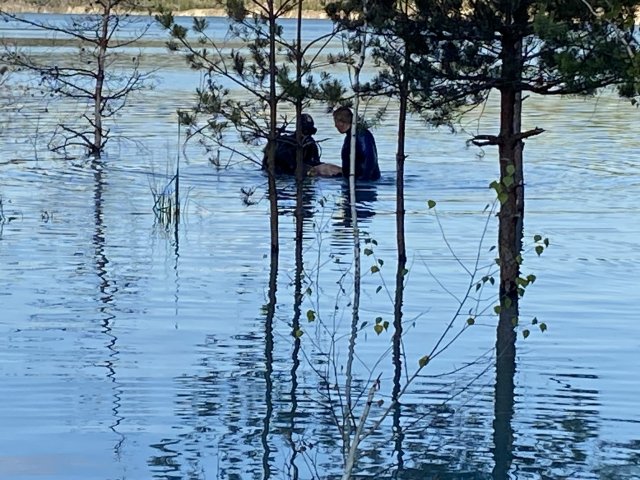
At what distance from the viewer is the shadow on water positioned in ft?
28.5

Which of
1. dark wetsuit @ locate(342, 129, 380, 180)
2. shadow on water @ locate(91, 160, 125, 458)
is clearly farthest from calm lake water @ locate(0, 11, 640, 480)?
dark wetsuit @ locate(342, 129, 380, 180)

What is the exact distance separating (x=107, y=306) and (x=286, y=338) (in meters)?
1.80

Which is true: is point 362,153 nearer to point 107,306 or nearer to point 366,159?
point 366,159

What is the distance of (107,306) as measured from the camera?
1197 cm

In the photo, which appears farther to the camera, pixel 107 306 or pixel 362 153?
pixel 362 153

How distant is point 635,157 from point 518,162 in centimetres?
1030

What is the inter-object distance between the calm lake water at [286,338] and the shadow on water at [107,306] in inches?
1.0

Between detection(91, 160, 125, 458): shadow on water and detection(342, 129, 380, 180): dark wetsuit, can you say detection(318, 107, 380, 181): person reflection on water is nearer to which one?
detection(342, 129, 380, 180): dark wetsuit

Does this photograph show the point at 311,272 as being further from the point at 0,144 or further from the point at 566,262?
the point at 0,144

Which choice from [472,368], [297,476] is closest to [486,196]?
[472,368]

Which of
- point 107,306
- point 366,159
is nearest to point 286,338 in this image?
point 107,306

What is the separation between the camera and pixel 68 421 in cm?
858

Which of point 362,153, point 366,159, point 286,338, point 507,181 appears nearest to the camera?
point 507,181

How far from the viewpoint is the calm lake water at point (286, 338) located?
8.05m
